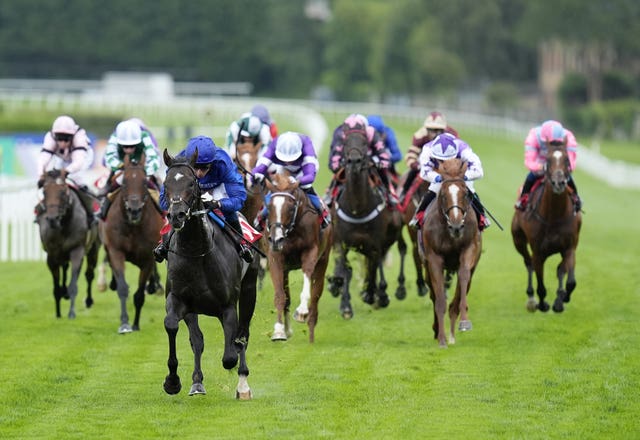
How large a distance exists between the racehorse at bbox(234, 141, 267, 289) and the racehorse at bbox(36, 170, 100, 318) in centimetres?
176

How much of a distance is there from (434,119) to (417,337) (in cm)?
339

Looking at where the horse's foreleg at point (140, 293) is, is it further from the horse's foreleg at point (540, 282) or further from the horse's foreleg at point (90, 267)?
the horse's foreleg at point (540, 282)

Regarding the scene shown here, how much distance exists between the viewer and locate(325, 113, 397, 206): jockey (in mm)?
15734

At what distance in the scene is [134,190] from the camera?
47.1 feet

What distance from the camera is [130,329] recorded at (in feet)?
48.2

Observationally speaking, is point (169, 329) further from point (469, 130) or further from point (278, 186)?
point (469, 130)

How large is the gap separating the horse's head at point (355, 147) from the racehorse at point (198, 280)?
14.1 feet

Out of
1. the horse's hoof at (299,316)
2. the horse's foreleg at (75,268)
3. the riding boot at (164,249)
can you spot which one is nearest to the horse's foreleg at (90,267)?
the horse's foreleg at (75,268)

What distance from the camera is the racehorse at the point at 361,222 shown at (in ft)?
50.7

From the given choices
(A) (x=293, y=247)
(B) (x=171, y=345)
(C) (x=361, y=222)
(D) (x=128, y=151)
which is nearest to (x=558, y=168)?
(C) (x=361, y=222)

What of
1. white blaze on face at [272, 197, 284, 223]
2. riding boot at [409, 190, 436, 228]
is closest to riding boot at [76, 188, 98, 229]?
white blaze on face at [272, 197, 284, 223]

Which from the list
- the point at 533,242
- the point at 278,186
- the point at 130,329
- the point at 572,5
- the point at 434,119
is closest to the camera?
the point at 278,186

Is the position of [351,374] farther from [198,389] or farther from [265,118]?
[265,118]

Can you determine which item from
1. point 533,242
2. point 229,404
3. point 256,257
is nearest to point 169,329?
point 229,404
